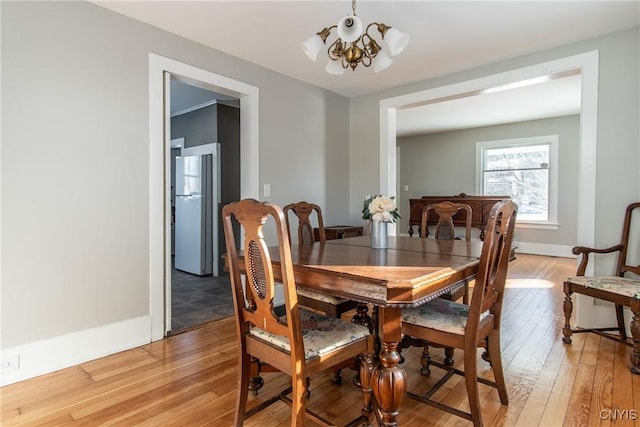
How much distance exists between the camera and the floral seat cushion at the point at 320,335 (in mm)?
1381

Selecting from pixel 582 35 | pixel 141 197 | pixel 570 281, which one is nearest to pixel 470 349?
pixel 570 281

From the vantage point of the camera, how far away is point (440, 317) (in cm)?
166

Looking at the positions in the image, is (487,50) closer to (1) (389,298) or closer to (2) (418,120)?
(1) (389,298)

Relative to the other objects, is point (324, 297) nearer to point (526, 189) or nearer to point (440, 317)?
point (440, 317)

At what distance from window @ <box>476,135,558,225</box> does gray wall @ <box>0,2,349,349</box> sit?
5772 mm

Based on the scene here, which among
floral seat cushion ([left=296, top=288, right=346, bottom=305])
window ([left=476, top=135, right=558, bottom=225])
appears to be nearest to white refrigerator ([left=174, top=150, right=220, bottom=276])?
floral seat cushion ([left=296, top=288, right=346, bottom=305])

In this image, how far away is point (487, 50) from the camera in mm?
2986

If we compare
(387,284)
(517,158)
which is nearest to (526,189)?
(517,158)

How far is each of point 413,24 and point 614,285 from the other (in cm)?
224

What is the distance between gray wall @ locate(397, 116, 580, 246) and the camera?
19.5ft

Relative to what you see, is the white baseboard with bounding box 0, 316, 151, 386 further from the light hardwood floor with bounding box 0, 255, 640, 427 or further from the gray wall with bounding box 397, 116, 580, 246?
the gray wall with bounding box 397, 116, 580, 246

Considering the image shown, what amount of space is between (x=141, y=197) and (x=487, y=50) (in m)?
3.02

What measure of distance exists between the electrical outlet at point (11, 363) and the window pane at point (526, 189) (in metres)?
7.05

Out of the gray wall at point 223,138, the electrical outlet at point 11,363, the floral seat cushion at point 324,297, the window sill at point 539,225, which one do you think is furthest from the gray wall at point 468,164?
the electrical outlet at point 11,363
